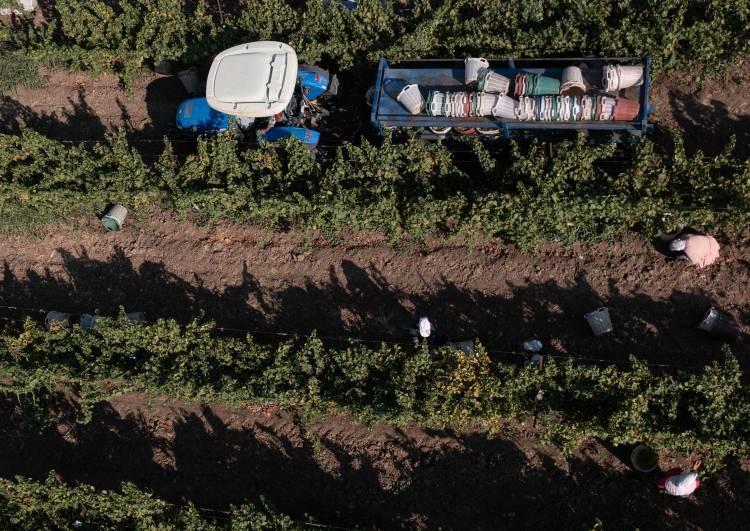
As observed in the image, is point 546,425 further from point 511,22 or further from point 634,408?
point 511,22

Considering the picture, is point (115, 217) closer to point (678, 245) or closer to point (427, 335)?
point (427, 335)

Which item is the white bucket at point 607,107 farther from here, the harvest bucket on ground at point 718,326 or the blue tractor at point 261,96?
the blue tractor at point 261,96

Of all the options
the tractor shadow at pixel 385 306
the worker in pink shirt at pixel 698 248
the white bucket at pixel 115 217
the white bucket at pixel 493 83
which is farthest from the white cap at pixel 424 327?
the white bucket at pixel 115 217

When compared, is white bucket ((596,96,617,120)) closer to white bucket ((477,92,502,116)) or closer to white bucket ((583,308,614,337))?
white bucket ((477,92,502,116))

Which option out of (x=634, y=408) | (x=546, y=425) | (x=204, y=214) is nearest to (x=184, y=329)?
(x=204, y=214)

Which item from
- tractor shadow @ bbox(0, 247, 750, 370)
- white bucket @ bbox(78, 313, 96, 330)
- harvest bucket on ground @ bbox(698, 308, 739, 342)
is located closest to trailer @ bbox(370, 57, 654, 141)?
tractor shadow @ bbox(0, 247, 750, 370)

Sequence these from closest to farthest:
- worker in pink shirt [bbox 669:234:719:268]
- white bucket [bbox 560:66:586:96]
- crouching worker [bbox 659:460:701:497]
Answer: crouching worker [bbox 659:460:701:497]
worker in pink shirt [bbox 669:234:719:268]
white bucket [bbox 560:66:586:96]

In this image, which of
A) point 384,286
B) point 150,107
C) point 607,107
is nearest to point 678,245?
point 607,107
